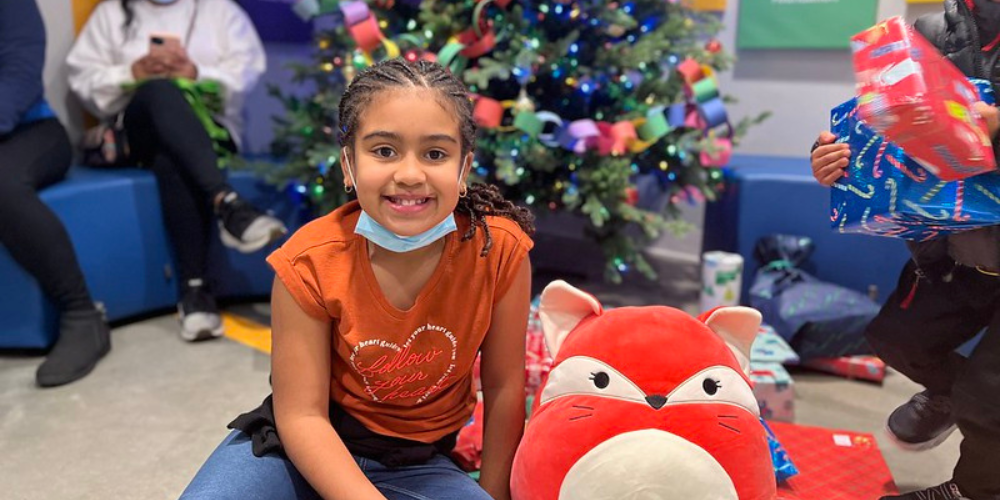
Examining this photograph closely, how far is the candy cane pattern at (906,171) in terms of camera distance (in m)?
1.17

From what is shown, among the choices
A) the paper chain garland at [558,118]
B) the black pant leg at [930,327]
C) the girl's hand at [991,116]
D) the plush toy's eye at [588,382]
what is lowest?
the black pant leg at [930,327]

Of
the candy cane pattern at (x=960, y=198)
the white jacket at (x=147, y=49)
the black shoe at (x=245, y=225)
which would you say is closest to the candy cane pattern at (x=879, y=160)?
the candy cane pattern at (x=960, y=198)

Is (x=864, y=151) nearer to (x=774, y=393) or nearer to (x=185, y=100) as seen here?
(x=774, y=393)

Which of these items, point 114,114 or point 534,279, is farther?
point 534,279

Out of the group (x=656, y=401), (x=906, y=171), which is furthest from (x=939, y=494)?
(x=656, y=401)

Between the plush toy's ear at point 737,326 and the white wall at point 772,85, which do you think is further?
the white wall at point 772,85

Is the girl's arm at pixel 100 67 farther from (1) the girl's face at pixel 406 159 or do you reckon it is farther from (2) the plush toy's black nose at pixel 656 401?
(2) the plush toy's black nose at pixel 656 401

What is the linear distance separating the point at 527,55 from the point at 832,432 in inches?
49.5

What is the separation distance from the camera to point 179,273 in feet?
8.63

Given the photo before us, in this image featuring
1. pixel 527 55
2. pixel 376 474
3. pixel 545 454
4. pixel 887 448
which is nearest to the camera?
pixel 545 454

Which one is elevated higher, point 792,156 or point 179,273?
point 792,156

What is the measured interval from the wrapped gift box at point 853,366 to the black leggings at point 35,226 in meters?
2.11

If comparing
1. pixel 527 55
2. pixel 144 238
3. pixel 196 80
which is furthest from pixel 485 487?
pixel 196 80

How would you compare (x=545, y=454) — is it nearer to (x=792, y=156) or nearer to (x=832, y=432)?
(x=832, y=432)
